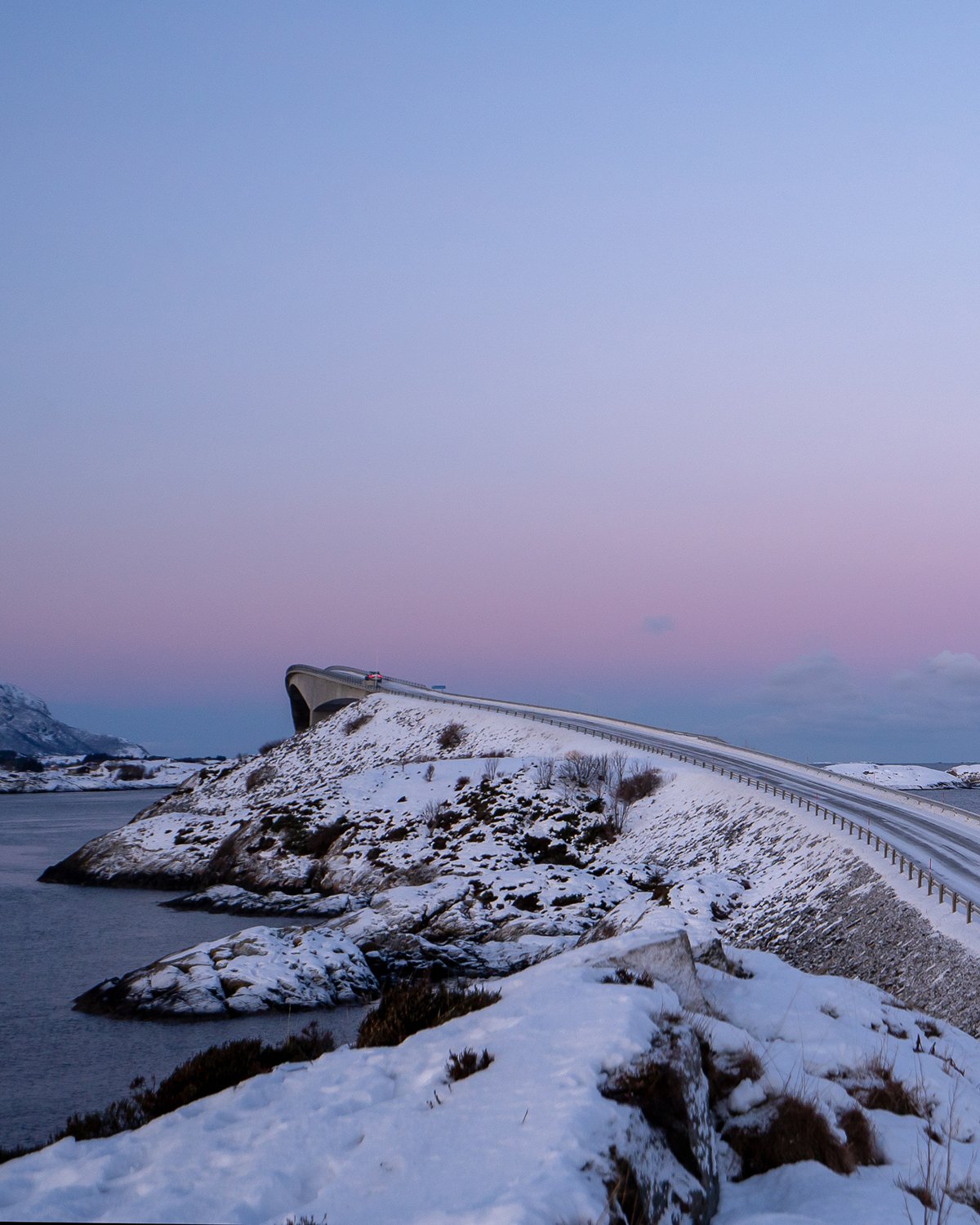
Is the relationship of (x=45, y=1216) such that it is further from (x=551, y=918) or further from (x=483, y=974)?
(x=551, y=918)

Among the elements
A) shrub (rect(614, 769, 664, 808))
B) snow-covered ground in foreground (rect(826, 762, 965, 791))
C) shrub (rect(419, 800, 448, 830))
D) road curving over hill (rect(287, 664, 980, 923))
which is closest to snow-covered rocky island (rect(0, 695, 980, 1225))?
road curving over hill (rect(287, 664, 980, 923))

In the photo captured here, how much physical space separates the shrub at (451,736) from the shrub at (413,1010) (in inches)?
2570

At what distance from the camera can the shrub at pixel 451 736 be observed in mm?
78562

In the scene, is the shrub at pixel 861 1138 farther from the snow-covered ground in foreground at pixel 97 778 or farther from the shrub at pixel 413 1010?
the snow-covered ground in foreground at pixel 97 778

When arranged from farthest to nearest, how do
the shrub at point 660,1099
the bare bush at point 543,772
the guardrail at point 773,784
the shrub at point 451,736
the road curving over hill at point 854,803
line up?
the shrub at point 451,736
the bare bush at point 543,772
the road curving over hill at point 854,803
the guardrail at point 773,784
the shrub at point 660,1099

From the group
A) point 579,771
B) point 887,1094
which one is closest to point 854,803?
point 579,771

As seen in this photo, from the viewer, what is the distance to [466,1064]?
977 centimetres

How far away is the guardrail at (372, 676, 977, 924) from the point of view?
29469 millimetres

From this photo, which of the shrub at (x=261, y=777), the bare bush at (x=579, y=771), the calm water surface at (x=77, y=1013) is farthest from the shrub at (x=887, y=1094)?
the shrub at (x=261, y=777)

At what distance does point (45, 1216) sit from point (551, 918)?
3042cm

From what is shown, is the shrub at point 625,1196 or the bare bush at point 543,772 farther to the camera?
the bare bush at point 543,772

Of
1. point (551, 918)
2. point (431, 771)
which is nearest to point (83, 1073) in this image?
point (551, 918)

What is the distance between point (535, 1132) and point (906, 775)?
5669 inches

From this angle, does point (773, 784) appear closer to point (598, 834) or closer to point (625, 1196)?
point (598, 834)
